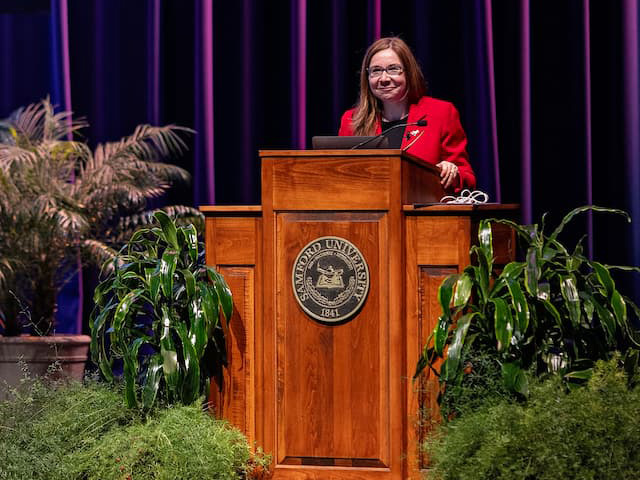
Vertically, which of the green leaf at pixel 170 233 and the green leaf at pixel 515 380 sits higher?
the green leaf at pixel 170 233

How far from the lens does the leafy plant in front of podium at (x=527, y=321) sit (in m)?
2.90

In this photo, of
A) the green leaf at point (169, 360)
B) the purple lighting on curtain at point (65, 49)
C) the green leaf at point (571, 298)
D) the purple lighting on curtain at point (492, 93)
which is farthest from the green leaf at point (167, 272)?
the purple lighting on curtain at point (65, 49)

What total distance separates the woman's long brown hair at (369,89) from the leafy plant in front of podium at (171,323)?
0.90m

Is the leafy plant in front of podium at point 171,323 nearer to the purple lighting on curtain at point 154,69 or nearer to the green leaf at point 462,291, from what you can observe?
the green leaf at point 462,291

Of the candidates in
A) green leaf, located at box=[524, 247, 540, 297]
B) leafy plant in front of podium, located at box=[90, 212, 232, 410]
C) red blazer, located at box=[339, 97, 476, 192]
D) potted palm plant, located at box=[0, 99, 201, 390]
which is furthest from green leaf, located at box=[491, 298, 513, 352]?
potted palm plant, located at box=[0, 99, 201, 390]

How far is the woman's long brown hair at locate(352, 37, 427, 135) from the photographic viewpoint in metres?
3.88

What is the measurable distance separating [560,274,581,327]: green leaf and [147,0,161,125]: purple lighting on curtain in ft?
10.7

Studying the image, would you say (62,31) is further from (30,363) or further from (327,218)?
(327,218)

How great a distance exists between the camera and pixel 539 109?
507 cm

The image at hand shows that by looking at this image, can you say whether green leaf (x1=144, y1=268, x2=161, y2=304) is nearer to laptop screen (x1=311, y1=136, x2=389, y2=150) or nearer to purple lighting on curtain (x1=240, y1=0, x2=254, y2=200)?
laptop screen (x1=311, y1=136, x2=389, y2=150)

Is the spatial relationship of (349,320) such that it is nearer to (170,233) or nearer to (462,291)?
(462,291)

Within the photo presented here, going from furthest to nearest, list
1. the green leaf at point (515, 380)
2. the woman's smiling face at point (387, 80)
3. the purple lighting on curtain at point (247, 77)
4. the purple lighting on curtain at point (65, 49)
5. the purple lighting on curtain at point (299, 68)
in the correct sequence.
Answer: the purple lighting on curtain at point (65, 49) → the purple lighting on curtain at point (247, 77) → the purple lighting on curtain at point (299, 68) → the woman's smiling face at point (387, 80) → the green leaf at point (515, 380)

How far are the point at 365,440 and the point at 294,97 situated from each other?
2816 mm

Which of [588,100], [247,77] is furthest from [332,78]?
[588,100]
